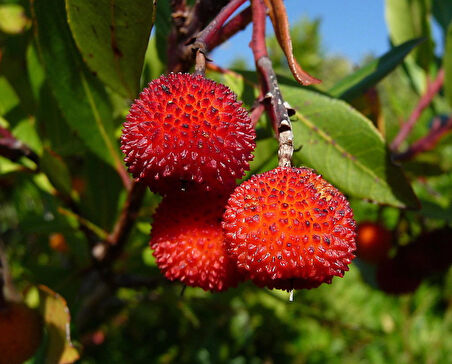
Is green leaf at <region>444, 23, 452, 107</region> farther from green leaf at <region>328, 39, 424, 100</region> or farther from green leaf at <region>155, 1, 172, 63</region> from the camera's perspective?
green leaf at <region>155, 1, 172, 63</region>

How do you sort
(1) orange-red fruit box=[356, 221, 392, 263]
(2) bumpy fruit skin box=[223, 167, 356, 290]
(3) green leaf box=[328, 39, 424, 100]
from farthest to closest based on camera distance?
(1) orange-red fruit box=[356, 221, 392, 263]
(3) green leaf box=[328, 39, 424, 100]
(2) bumpy fruit skin box=[223, 167, 356, 290]

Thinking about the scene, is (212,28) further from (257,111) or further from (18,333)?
(18,333)

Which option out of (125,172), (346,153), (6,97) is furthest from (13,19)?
(346,153)

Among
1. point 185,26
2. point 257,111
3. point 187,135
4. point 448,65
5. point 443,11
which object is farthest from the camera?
point 443,11

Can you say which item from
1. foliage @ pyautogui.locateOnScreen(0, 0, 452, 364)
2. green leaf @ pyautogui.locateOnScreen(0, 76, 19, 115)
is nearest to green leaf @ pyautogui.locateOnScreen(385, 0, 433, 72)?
foliage @ pyautogui.locateOnScreen(0, 0, 452, 364)

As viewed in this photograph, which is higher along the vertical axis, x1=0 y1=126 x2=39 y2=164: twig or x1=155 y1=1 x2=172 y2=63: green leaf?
x1=155 y1=1 x2=172 y2=63: green leaf

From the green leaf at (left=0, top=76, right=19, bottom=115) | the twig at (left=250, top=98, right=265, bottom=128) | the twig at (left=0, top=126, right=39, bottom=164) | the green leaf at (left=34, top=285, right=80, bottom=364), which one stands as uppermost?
the twig at (left=250, top=98, right=265, bottom=128)
